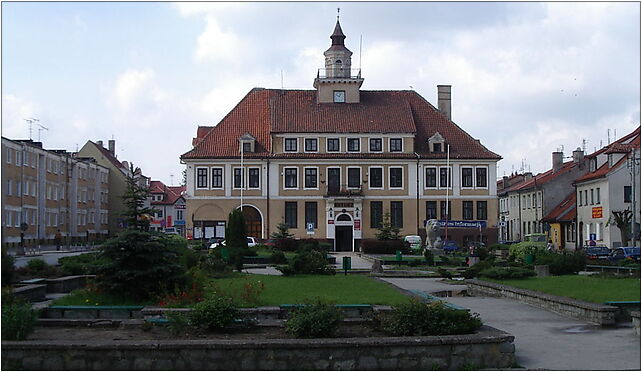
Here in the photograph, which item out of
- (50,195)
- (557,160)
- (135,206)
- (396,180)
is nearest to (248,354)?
(135,206)

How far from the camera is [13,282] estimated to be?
22.7 metres

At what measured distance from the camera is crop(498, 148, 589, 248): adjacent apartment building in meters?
78.9

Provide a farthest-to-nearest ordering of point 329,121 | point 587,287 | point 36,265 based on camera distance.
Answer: point 329,121 < point 36,265 < point 587,287

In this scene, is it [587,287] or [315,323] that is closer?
[315,323]

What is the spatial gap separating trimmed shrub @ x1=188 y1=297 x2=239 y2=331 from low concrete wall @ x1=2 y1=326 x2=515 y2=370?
165 centimetres

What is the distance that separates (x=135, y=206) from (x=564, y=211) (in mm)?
61109

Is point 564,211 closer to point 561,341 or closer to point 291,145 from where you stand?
point 291,145

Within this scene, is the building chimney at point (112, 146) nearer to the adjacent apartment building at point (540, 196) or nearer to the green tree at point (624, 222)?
the adjacent apartment building at point (540, 196)

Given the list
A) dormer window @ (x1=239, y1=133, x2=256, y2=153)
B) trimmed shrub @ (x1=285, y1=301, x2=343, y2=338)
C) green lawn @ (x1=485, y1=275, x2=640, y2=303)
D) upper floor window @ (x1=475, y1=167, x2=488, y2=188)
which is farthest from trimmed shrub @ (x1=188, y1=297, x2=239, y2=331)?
upper floor window @ (x1=475, y1=167, x2=488, y2=188)

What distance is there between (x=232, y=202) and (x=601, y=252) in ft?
115

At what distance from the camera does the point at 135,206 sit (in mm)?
19984

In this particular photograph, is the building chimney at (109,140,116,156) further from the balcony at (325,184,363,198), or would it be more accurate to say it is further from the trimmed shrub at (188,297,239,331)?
the trimmed shrub at (188,297,239,331)

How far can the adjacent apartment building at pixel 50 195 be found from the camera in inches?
2581

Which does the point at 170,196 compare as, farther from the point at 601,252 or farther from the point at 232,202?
the point at 601,252
